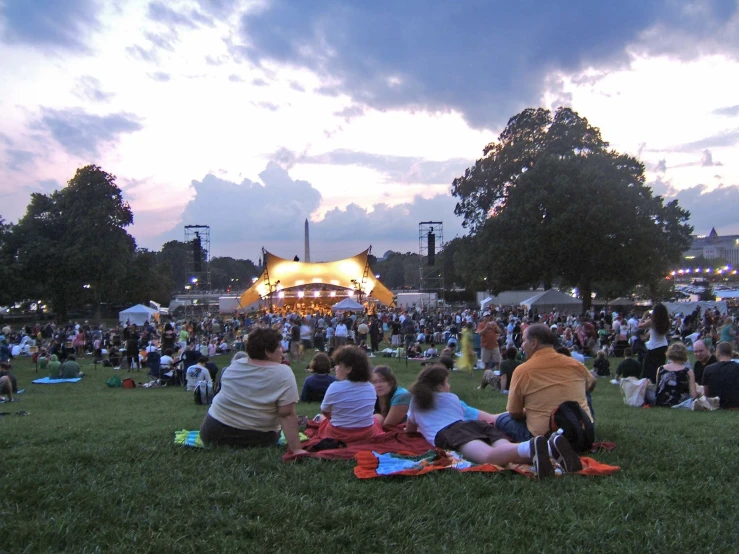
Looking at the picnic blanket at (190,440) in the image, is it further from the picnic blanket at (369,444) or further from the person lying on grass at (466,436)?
the person lying on grass at (466,436)

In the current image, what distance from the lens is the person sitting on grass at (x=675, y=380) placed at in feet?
20.5

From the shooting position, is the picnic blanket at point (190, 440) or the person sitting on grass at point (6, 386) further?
the person sitting on grass at point (6, 386)

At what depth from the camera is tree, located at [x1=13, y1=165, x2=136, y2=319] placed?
32.2 meters

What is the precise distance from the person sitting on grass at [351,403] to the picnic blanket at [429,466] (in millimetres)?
538

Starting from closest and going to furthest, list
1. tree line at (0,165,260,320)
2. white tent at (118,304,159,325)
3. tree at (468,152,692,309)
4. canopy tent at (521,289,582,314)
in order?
white tent at (118,304,159,325), tree at (468,152,692,309), canopy tent at (521,289,582,314), tree line at (0,165,260,320)

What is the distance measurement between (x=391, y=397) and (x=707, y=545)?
286 cm

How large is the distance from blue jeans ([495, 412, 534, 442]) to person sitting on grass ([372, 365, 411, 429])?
76 cm

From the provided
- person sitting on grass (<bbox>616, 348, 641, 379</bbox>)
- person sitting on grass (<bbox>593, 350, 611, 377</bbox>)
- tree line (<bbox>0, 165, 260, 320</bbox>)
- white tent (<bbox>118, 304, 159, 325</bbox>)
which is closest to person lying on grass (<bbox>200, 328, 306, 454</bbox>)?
person sitting on grass (<bbox>616, 348, 641, 379</bbox>)

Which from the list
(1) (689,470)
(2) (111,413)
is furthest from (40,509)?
(2) (111,413)

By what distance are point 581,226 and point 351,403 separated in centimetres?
2318

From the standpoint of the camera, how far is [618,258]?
84.7ft

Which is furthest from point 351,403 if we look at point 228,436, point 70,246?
point 70,246

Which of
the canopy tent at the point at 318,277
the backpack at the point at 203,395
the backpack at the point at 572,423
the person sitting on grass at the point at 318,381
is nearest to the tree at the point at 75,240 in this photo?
the canopy tent at the point at 318,277

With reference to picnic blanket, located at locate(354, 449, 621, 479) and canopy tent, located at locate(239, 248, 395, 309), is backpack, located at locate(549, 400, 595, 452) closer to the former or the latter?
picnic blanket, located at locate(354, 449, 621, 479)
